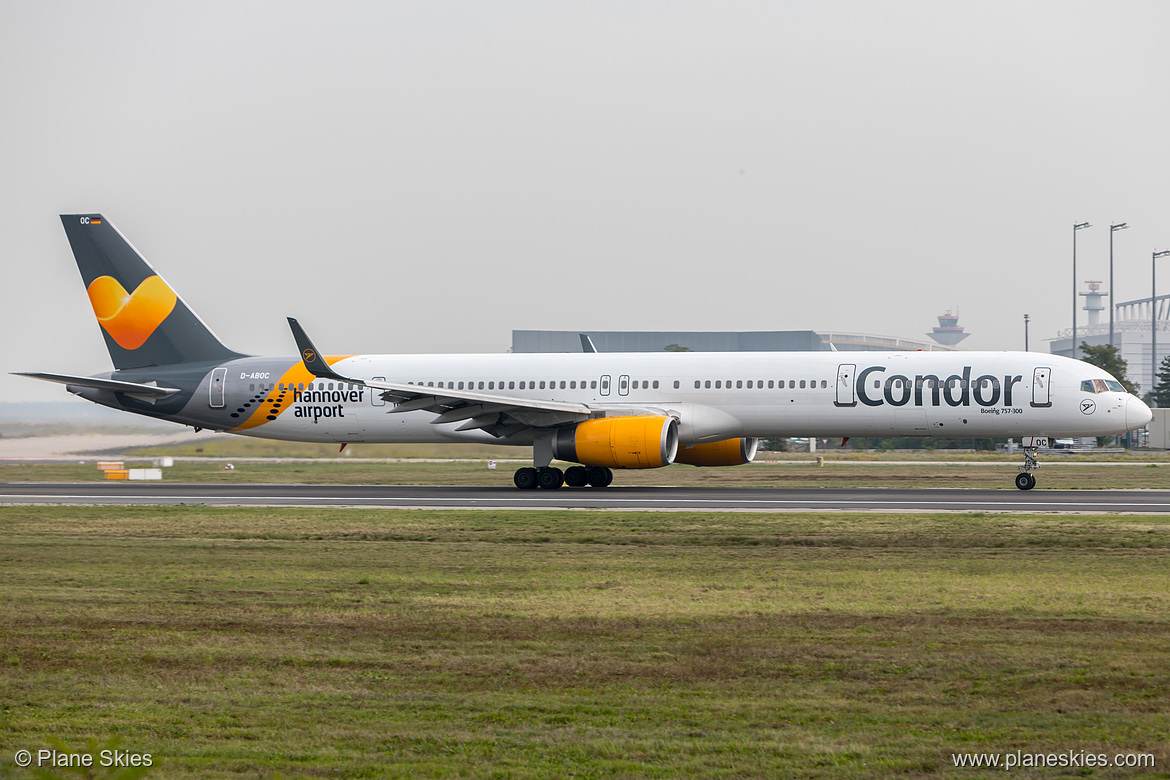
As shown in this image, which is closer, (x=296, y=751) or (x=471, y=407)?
(x=296, y=751)

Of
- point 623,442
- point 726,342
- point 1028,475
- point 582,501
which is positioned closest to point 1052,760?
point 582,501

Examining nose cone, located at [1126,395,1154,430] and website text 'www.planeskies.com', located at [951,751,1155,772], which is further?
nose cone, located at [1126,395,1154,430]

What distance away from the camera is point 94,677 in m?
8.64

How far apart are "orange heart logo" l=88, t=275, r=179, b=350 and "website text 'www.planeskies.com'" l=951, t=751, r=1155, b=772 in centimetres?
3272

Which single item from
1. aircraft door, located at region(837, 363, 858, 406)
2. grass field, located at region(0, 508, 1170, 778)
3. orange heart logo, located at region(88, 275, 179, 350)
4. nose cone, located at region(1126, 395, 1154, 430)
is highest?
orange heart logo, located at region(88, 275, 179, 350)

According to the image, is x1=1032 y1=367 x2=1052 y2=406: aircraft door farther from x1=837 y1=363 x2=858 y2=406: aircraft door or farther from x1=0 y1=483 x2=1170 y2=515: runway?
x1=837 y1=363 x2=858 y2=406: aircraft door

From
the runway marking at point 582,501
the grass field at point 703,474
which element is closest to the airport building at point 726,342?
the grass field at point 703,474

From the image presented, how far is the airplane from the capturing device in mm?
28906

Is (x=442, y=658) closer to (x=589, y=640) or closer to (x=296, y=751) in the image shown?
(x=589, y=640)

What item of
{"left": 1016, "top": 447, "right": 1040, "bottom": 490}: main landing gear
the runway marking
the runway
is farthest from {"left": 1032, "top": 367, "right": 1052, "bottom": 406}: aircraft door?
the runway marking

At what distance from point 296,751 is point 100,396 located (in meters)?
31.0

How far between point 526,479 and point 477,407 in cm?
235

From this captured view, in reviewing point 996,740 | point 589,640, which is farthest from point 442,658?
point 996,740

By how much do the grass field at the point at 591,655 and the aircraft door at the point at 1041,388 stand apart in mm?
12338
